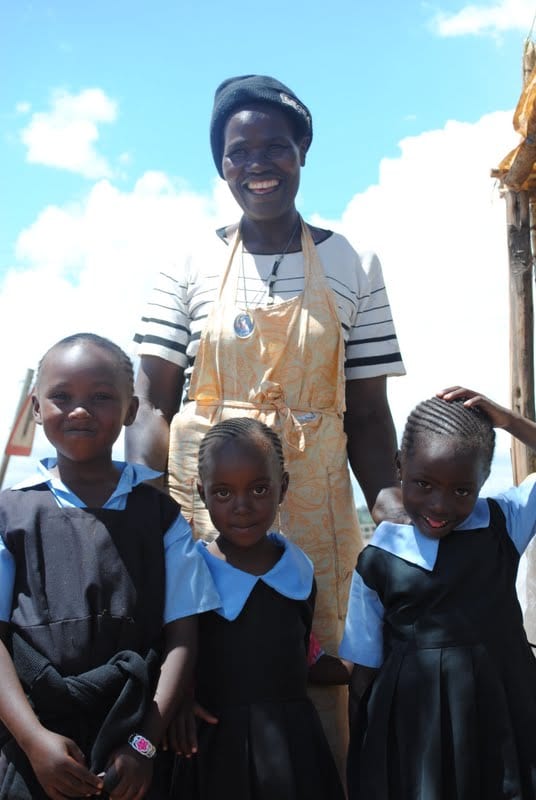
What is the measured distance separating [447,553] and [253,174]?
1392 millimetres

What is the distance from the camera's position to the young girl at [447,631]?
220cm

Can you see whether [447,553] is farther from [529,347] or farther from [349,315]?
[529,347]

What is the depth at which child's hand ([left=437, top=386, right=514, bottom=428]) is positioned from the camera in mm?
2482

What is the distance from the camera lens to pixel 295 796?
224 centimetres

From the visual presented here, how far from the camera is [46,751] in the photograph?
1960mm

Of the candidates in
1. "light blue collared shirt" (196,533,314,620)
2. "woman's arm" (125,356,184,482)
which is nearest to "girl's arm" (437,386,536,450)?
"light blue collared shirt" (196,533,314,620)

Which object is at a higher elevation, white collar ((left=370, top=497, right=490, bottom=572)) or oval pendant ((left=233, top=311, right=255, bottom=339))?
oval pendant ((left=233, top=311, right=255, bottom=339))

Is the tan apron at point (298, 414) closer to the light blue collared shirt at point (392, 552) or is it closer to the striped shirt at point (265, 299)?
the striped shirt at point (265, 299)

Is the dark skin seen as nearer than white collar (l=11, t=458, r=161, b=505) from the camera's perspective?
No

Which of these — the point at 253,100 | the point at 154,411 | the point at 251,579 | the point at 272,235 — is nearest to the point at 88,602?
the point at 251,579

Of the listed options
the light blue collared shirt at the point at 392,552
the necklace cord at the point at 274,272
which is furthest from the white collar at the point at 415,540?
the necklace cord at the point at 274,272

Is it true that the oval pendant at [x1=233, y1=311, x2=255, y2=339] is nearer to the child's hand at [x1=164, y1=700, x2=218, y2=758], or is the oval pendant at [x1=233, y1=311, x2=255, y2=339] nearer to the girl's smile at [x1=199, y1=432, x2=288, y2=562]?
the girl's smile at [x1=199, y1=432, x2=288, y2=562]

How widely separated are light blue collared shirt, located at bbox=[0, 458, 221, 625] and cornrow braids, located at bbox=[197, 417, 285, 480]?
27cm

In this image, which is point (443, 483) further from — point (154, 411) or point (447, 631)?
point (154, 411)
